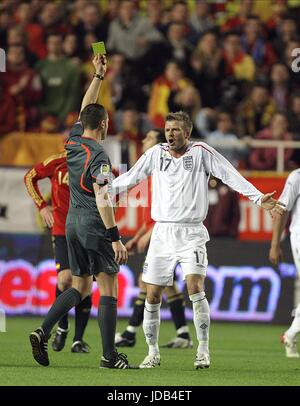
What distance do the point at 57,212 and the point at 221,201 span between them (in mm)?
6160

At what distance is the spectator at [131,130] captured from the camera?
61.1 ft

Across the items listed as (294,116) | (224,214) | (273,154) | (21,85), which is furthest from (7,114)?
(294,116)

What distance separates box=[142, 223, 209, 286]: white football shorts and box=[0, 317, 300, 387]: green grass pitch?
862 mm

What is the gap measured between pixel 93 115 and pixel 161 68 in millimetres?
10715

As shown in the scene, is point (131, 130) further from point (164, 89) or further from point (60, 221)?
point (60, 221)

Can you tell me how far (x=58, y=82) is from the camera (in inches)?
790

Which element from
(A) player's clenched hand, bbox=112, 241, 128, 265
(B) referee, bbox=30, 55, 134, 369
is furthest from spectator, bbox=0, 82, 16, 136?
(A) player's clenched hand, bbox=112, 241, 128, 265

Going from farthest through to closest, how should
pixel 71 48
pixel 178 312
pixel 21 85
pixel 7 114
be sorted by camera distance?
pixel 71 48
pixel 21 85
pixel 7 114
pixel 178 312

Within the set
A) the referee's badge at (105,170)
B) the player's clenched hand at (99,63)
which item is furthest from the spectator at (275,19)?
the referee's badge at (105,170)

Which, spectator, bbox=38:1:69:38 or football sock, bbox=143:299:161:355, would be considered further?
spectator, bbox=38:1:69:38

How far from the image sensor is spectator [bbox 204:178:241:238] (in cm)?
1880

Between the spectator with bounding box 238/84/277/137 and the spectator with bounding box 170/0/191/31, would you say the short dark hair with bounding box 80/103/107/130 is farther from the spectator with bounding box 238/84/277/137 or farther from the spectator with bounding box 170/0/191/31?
the spectator with bounding box 170/0/191/31

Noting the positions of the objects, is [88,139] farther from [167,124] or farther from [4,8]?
[4,8]

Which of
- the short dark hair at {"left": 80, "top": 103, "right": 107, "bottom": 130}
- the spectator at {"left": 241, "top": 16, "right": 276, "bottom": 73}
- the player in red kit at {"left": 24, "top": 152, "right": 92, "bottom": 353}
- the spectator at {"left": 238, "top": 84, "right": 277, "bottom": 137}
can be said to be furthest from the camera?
the spectator at {"left": 241, "top": 16, "right": 276, "bottom": 73}
